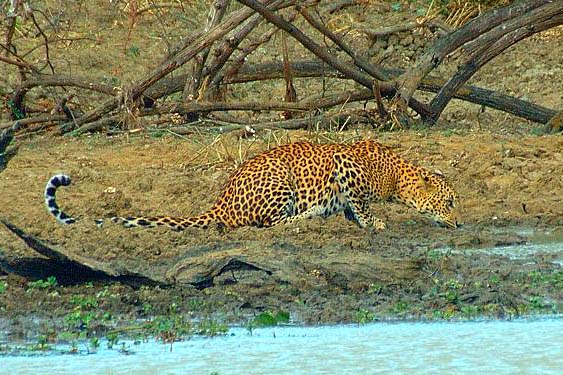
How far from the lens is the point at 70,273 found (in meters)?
7.57

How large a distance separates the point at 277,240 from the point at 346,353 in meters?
2.78

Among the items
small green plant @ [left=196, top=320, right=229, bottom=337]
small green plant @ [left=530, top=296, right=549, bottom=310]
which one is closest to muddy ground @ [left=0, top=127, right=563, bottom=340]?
small green plant @ [left=530, top=296, right=549, bottom=310]

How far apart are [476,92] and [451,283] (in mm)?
5826

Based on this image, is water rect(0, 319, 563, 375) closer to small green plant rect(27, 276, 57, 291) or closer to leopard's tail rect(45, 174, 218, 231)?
small green plant rect(27, 276, 57, 291)

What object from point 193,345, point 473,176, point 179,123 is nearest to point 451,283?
point 193,345

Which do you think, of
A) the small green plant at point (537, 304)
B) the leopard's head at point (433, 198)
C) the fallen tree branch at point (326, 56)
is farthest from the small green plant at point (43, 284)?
the fallen tree branch at point (326, 56)

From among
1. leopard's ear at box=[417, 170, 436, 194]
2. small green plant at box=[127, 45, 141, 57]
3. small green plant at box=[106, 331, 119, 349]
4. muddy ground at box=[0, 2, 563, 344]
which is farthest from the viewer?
small green plant at box=[127, 45, 141, 57]

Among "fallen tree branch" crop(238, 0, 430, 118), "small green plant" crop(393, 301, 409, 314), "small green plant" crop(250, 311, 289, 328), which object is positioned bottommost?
"small green plant" crop(250, 311, 289, 328)

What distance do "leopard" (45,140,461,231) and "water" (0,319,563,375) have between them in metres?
2.74

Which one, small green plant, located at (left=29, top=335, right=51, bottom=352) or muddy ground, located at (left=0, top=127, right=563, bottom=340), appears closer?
small green plant, located at (left=29, top=335, right=51, bottom=352)

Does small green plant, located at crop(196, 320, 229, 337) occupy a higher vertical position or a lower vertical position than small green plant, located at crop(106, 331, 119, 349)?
higher

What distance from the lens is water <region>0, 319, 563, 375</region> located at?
5.99 metres

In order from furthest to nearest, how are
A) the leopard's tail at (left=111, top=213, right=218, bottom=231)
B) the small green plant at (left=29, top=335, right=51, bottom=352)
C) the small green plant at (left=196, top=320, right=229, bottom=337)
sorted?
the leopard's tail at (left=111, top=213, right=218, bottom=231)
the small green plant at (left=196, top=320, right=229, bottom=337)
the small green plant at (left=29, top=335, right=51, bottom=352)

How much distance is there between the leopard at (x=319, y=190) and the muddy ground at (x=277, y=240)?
147mm
